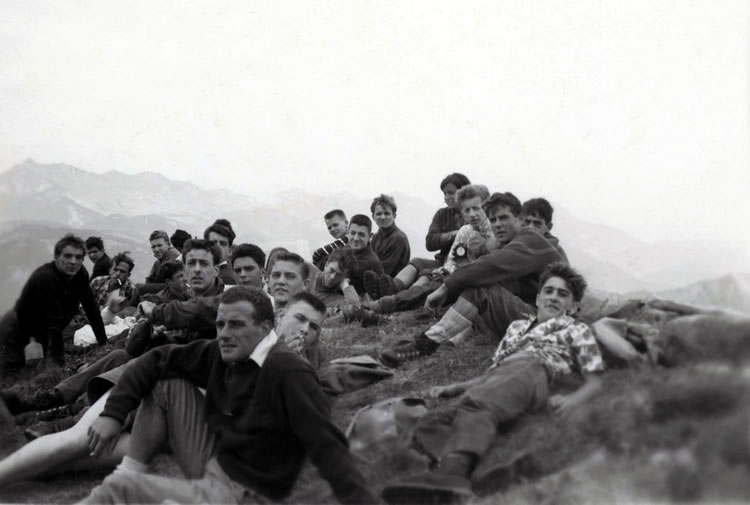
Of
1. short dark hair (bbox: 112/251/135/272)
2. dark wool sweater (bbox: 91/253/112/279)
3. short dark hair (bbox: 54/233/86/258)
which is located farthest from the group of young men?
dark wool sweater (bbox: 91/253/112/279)

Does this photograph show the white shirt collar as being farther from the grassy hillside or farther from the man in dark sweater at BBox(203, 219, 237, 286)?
the man in dark sweater at BBox(203, 219, 237, 286)

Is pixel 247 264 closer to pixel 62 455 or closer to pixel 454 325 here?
pixel 454 325

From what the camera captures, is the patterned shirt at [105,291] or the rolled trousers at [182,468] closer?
the rolled trousers at [182,468]

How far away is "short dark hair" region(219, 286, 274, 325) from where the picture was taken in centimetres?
379

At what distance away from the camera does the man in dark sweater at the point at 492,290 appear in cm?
454

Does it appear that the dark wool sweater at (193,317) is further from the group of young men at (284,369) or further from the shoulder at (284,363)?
the shoulder at (284,363)

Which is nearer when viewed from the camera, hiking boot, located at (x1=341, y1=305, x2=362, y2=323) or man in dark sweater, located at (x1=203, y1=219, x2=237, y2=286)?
hiking boot, located at (x1=341, y1=305, x2=362, y2=323)

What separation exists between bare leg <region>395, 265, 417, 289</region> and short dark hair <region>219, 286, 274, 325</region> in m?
2.48

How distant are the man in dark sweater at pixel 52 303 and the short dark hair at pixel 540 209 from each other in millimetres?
3708

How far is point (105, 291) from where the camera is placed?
7.71 meters

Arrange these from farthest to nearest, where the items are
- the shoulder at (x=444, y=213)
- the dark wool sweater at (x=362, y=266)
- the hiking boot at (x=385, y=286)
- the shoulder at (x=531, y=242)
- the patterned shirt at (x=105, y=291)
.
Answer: the patterned shirt at (x=105, y=291) → the shoulder at (x=444, y=213) → the dark wool sweater at (x=362, y=266) → the hiking boot at (x=385, y=286) → the shoulder at (x=531, y=242)


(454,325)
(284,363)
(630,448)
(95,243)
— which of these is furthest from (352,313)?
(95,243)

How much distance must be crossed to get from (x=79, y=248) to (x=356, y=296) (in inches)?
95.6

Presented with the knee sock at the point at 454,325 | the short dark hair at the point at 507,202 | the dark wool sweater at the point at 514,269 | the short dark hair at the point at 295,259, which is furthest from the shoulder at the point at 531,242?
the short dark hair at the point at 295,259
